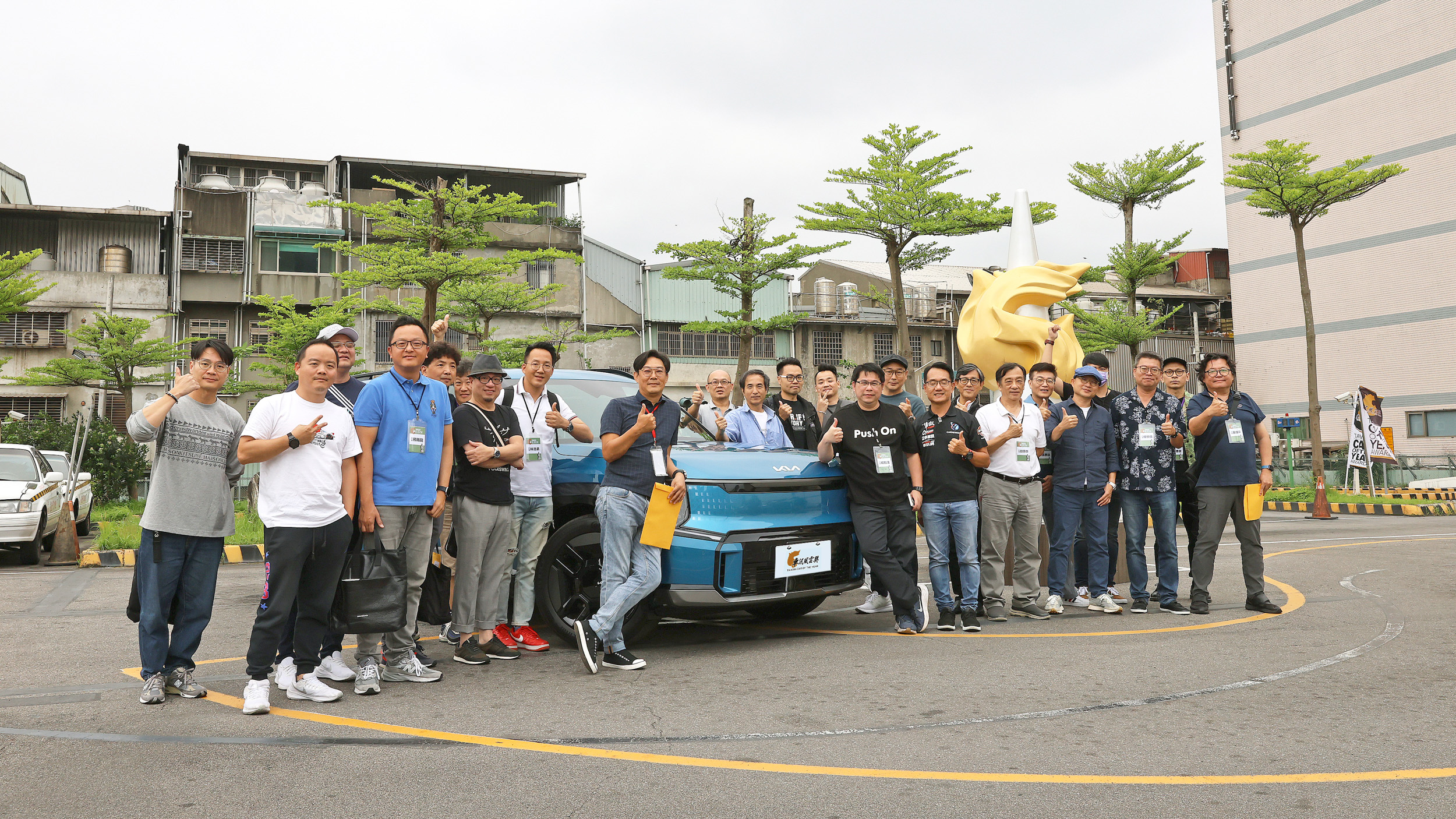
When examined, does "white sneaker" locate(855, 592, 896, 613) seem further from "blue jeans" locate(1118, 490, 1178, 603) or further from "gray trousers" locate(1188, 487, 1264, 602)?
"gray trousers" locate(1188, 487, 1264, 602)

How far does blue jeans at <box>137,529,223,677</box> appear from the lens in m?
4.66

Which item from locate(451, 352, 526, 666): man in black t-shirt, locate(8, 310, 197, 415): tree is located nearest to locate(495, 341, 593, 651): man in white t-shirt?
locate(451, 352, 526, 666): man in black t-shirt

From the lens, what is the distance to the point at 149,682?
4727 millimetres

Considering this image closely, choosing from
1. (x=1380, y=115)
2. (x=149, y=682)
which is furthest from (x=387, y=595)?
(x=1380, y=115)

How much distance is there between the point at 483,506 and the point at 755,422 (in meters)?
2.41

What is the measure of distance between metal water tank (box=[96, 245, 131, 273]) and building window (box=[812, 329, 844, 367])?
24.4 meters

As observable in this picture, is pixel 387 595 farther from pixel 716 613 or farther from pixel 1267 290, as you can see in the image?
pixel 1267 290

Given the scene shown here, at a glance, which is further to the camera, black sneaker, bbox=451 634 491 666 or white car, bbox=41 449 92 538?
white car, bbox=41 449 92 538

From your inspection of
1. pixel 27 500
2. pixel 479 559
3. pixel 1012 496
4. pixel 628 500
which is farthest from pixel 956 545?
pixel 27 500

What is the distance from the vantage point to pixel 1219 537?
717 cm

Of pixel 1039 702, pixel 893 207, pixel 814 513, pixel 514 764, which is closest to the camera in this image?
pixel 514 764

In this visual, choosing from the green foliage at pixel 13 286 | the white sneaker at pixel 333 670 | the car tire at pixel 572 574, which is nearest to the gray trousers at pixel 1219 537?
the car tire at pixel 572 574

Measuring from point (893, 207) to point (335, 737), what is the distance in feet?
74.0

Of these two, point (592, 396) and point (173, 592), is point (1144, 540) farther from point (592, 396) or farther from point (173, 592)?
point (173, 592)
